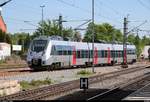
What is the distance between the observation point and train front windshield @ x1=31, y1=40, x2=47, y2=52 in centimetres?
4453

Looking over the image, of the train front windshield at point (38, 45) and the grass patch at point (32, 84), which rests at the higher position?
the train front windshield at point (38, 45)

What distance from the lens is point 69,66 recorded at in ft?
167

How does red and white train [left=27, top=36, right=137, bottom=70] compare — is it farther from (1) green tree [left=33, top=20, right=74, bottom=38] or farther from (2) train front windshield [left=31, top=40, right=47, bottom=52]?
(1) green tree [left=33, top=20, right=74, bottom=38]

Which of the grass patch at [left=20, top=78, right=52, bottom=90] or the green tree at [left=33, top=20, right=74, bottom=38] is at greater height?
the green tree at [left=33, top=20, right=74, bottom=38]

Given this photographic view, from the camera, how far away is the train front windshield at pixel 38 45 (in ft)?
146

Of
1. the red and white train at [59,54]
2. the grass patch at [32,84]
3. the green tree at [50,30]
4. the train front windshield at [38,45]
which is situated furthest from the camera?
the green tree at [50,30]

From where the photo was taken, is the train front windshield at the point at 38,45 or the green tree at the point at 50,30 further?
the green tree at the point at 50,30

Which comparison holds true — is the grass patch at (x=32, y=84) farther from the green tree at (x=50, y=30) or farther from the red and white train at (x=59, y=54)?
the green tree at (x=50, y=30)

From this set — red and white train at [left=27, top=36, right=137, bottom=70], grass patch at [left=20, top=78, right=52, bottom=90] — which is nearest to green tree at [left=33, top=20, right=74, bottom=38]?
red and white train at [left=27, top=36, right=137, bottom=70]

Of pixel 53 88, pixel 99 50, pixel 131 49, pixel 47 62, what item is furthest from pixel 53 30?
pixel 53 88

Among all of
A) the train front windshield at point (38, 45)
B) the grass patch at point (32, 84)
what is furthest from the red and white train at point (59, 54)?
the grass patch at point (32, 84)

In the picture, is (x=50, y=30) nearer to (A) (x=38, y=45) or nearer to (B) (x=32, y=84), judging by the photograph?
(A) (x=38, y=45)

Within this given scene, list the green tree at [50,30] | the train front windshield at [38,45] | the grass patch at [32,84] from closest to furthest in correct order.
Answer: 1. the grass patch at [32,84]
2. the train front windshield at [38,45]
3. the green tree at [50,30]

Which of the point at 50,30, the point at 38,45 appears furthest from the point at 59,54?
the point at 50,30
